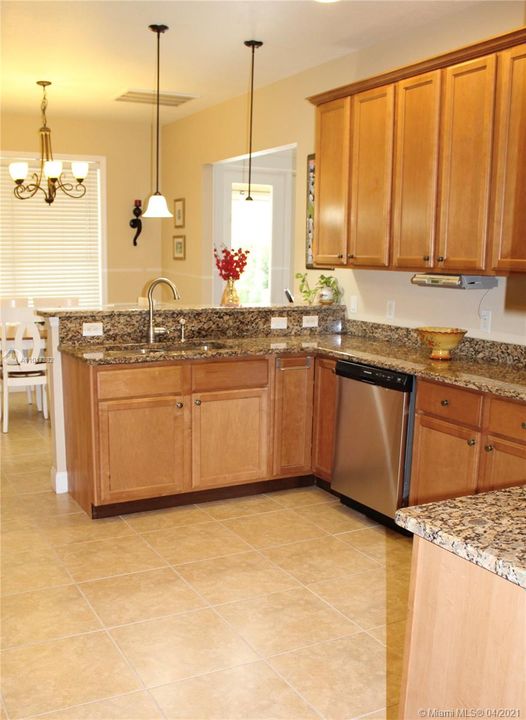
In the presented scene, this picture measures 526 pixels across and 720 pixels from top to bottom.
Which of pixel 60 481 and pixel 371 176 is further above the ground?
pixel 371 176

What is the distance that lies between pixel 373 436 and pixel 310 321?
1259mm

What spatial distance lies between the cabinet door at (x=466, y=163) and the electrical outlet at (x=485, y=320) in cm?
40

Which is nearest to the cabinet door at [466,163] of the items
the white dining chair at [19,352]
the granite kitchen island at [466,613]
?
the granite kitchen island at [466,613]

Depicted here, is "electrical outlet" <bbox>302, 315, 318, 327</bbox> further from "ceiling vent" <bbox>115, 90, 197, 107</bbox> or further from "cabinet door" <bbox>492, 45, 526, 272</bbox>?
"ceiling vent" <bbox>115, 90, 197, 107</bbox>

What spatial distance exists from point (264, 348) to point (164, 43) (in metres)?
2.03

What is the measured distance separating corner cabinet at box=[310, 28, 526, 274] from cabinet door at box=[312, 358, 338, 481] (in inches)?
25.9

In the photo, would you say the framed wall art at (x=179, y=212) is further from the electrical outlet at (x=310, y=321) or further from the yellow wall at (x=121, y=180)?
the electrical outlet at (x=310, y=321)

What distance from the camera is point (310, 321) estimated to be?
194 inches

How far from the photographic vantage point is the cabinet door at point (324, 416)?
4.27m

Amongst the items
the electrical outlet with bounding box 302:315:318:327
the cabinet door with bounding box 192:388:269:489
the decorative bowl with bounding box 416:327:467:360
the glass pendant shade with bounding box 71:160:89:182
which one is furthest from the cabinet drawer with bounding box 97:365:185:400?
the glass pendant shade with bounding box 71:160:89:182

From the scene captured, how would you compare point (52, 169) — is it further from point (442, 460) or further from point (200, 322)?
point (442, 460)

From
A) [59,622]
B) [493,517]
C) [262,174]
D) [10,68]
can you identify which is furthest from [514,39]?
[262,174]

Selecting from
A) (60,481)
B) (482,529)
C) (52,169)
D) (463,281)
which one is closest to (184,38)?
(52,169)

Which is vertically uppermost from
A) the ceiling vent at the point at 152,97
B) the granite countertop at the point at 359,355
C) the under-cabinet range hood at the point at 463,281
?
the ceiling vent at the point at 152,97
